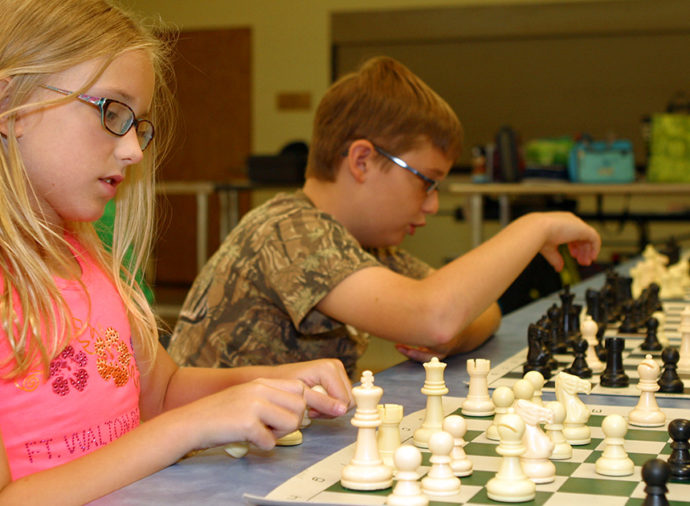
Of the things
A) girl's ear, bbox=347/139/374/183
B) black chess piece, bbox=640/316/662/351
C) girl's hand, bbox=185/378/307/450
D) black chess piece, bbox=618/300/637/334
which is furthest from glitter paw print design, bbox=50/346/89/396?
black chess piece, bbox=618/300/637/334

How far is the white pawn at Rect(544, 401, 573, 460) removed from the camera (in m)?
0.94

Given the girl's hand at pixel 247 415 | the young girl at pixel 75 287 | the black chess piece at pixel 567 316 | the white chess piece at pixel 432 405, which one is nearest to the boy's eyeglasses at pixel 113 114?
the young girl at pixel 75 287

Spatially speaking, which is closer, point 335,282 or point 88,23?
point 88,23

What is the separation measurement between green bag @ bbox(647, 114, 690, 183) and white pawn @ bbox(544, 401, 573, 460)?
14.9ft

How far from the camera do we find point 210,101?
27.7ft

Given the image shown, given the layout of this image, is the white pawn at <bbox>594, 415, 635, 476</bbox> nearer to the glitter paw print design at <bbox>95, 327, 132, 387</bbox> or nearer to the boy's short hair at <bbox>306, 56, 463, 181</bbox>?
the glitter paw print design at <bbox>95, 327, 132, 387</bbox>

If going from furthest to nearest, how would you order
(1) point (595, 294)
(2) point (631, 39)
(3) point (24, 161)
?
1. (2) point (631, 39)
2. (1) point (595, 294)
3. (3) point (24, 161)

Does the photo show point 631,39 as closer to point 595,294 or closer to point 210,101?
point 210,101

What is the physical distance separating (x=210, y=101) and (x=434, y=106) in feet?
22.2

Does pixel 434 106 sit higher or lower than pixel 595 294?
higher

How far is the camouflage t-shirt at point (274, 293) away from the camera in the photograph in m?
1.61

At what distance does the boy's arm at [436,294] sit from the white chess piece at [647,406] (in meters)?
0.43

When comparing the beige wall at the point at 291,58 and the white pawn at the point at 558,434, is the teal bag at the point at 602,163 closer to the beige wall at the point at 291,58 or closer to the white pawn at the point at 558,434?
the beige wall at the point at 291,58

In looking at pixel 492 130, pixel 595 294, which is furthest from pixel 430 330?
pixel 492 130
